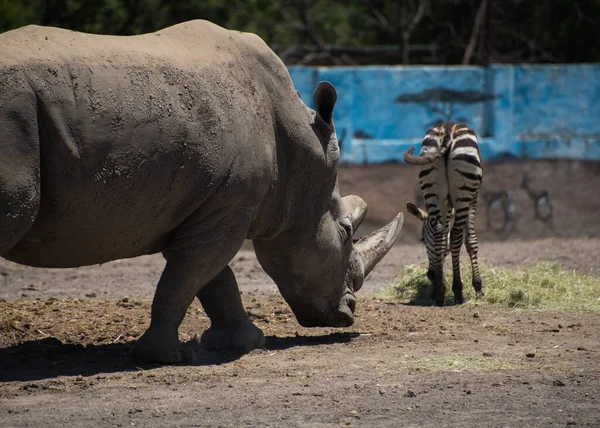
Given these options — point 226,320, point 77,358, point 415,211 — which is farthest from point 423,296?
point 77,358

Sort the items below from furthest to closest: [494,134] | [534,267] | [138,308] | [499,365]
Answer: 1. [494,134]
2. [534,267]
3. [138,308]
4. [499,365]

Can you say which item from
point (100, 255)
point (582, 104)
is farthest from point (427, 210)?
point (582, 104)

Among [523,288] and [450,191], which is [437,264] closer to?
[450,191]

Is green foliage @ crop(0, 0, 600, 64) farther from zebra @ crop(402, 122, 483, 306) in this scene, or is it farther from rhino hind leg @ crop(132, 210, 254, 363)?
rhino hind leg @ crop(132, 210, 254, 363)

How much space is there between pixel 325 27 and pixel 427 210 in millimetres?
13818

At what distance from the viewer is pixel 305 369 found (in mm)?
6191

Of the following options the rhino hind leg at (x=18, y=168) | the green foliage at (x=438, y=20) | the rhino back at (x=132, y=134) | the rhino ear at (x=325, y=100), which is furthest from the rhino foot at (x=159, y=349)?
the green foliage at (x=438, y=20)

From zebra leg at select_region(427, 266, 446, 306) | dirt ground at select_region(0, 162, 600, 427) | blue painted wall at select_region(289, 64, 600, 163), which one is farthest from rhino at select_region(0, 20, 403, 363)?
blue painted wall at select_region(289, 64, 600, 163)

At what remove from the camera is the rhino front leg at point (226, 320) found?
271 inches

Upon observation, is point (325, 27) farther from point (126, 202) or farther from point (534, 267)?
point (126, 202)

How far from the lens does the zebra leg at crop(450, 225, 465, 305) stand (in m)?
9.30

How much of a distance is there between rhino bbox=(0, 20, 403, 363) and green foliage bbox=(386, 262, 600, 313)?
2088 mm

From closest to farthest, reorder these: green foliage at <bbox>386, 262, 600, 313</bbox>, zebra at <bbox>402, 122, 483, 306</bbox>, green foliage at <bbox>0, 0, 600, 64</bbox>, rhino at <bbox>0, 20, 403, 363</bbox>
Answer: rhino at <bbox>0, 20, 403, 363</bbox> → green foliage at <bbox>386, 262, 600, 313</bbox> → zebra at <bbox>402, 122, 483, 306</bbox> → green foliage at <bbox>0, 0, 600, 64</bbox>

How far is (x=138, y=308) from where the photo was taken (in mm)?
8484
